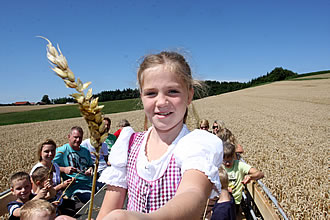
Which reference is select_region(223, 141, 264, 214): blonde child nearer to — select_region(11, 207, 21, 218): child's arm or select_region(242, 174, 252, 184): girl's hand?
select_region(242, 174, 252, 184): girl's hand

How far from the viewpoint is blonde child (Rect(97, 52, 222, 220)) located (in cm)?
96

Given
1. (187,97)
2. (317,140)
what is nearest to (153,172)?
(187,97)

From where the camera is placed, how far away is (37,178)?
10.0ft

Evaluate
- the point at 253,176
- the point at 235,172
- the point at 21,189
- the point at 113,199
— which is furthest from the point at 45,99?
the point at 113,199

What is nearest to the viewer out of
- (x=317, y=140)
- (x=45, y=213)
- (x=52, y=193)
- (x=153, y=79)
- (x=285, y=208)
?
(x=153, y=79)

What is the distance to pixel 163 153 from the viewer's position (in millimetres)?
1207

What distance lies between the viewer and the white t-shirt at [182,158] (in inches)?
37.2

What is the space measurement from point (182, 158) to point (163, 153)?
0.20 meters

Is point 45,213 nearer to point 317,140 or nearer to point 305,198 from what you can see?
point 305,198

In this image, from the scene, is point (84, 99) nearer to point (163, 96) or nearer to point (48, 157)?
point (163, 96)

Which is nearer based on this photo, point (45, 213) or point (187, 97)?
point (187, 97)

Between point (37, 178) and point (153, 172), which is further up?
point (153, 172)

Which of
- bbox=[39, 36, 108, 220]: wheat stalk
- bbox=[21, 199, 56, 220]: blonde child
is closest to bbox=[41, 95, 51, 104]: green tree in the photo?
bbox=[21, 199, 56, 220]: blonde child

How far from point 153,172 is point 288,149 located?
7.09 metres
